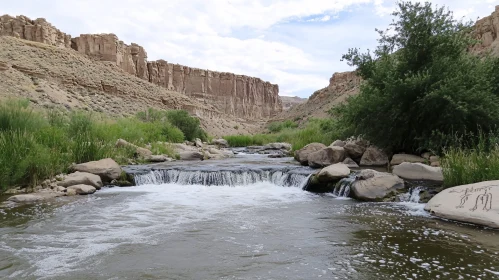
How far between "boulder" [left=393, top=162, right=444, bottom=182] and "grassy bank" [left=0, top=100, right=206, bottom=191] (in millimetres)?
10238

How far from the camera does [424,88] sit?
501 inches

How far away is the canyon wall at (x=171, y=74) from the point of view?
59.4m

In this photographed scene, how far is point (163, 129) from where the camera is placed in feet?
79.3

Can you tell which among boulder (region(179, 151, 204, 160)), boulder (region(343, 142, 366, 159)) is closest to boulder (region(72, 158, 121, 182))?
boulder (region(179, 151, 204, 160))

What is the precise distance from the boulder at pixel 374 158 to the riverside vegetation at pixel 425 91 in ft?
1.12

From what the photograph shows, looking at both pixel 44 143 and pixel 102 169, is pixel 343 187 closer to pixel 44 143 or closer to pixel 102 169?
pixel 102 169

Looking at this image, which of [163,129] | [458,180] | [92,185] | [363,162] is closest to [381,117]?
[363,162]

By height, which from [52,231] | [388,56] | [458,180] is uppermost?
→ [388,56]

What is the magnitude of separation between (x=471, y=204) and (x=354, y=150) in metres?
7.86

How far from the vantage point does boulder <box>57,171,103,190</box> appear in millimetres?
10623

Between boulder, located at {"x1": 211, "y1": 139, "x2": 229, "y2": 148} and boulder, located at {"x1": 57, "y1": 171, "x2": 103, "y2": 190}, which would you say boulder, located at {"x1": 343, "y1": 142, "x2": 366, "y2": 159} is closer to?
boulder, located at {"x1": 57, "y1": 171, "x2": 103, "y2": 190}

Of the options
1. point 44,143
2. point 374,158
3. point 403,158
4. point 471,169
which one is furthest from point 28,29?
point 471,169

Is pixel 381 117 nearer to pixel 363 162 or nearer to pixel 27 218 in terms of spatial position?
pixel 363 162

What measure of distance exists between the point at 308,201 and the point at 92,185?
6.31m
